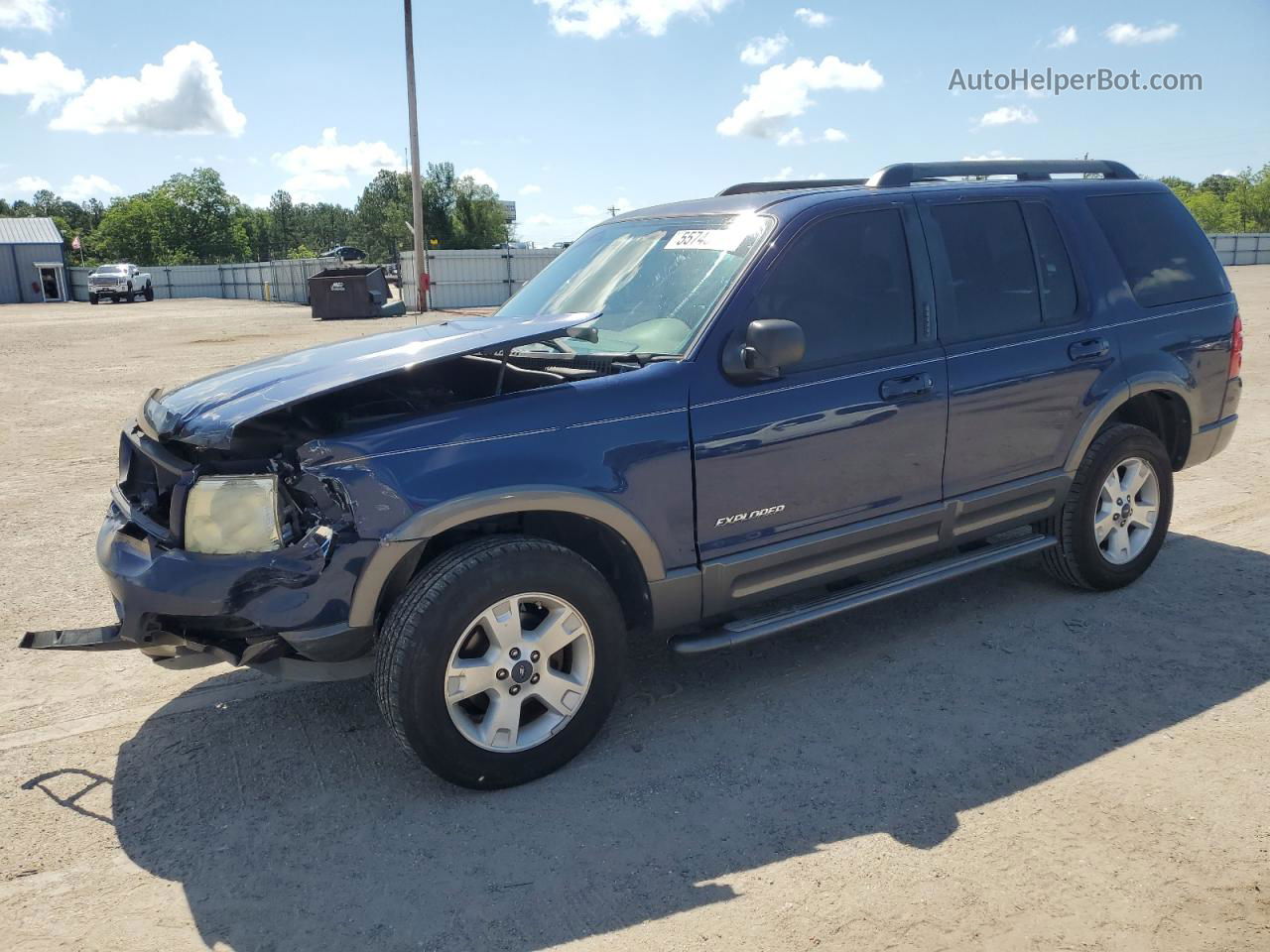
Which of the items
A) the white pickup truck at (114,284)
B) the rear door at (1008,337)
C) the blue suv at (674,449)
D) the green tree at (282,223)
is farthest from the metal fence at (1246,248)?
the green tree at (282,223)

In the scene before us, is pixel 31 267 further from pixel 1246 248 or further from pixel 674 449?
pixel 1246 248

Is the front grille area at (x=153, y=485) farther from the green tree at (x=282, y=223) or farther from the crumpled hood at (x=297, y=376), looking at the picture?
the green tree at (x=282, y=223)

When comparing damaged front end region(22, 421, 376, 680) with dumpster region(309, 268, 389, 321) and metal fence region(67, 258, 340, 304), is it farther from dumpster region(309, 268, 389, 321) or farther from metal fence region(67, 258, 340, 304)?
metal fence region(67, 258, 340, 304)

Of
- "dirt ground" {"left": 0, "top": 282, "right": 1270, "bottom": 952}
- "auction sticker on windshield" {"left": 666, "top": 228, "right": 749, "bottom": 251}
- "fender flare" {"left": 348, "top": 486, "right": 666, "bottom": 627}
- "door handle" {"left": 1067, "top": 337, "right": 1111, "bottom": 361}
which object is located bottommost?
"dirt ground" {"left": 0, "top": 282, "right": 1270, "bottom": 952}

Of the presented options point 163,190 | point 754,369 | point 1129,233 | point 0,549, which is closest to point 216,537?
point 754,369

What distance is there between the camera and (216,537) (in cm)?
316

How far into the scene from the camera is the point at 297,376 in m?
3.53

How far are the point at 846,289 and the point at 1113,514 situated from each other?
2.01 meters

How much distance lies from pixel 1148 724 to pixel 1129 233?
2.58 meters

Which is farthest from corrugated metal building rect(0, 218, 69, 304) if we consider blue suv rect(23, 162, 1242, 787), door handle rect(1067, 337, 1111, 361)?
door handle rect(1067, 337, 1111, 361)

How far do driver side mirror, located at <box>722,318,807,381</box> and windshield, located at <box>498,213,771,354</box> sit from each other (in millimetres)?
211

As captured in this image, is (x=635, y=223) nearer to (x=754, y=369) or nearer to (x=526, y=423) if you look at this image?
(x=754, y=369)

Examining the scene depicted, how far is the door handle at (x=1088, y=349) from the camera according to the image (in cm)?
462

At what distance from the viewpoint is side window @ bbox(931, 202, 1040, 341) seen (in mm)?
4336
